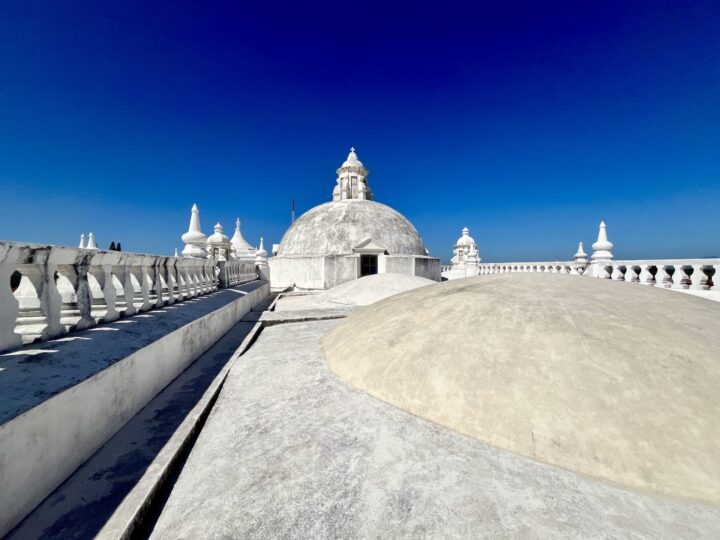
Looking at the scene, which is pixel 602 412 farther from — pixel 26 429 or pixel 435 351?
pixel 26 429

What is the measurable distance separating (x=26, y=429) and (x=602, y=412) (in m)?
4.27

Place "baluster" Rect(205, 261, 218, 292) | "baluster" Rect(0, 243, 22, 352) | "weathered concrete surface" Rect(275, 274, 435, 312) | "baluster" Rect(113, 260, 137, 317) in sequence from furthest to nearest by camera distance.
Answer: "weathered concrete surface" Rect(275, 274, 435, 312) < "baluster" Rect(205, 261, 218, 292) < "baluster" Rect(113, 260, 137, 317) < "baluster" Rect(0, 243, 22, 352)

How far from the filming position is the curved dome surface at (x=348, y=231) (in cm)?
2344

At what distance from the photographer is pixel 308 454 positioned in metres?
2.39

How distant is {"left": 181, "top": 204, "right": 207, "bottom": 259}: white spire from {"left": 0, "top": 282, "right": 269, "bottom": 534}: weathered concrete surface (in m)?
10.00

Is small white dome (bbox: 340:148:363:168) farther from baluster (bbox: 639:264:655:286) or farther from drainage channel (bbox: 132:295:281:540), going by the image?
drainage channel (bbox: 132:295:281:540)

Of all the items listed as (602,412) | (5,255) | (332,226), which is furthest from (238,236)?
(602,412)

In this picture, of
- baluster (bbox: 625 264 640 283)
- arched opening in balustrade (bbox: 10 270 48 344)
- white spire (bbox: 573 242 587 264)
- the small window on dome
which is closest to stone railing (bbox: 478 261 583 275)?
white spire (bbox: 573 242 587 264)

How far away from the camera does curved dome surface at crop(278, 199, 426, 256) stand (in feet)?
76.9

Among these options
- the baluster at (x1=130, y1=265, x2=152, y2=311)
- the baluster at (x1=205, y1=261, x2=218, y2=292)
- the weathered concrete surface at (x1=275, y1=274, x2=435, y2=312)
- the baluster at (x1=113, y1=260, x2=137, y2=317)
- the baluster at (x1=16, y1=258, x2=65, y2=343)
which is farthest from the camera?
the weathered concrete surface at (x1=275, y1=274, x2=435, y2=312)

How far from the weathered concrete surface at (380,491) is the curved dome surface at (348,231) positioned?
19811 mm

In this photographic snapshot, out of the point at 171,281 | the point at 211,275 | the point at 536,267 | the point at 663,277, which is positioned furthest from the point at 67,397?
the point at 536,267

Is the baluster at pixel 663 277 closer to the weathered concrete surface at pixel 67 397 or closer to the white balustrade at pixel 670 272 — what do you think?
the white balustrade at pixel 670 272

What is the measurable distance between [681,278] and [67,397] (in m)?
12.5
